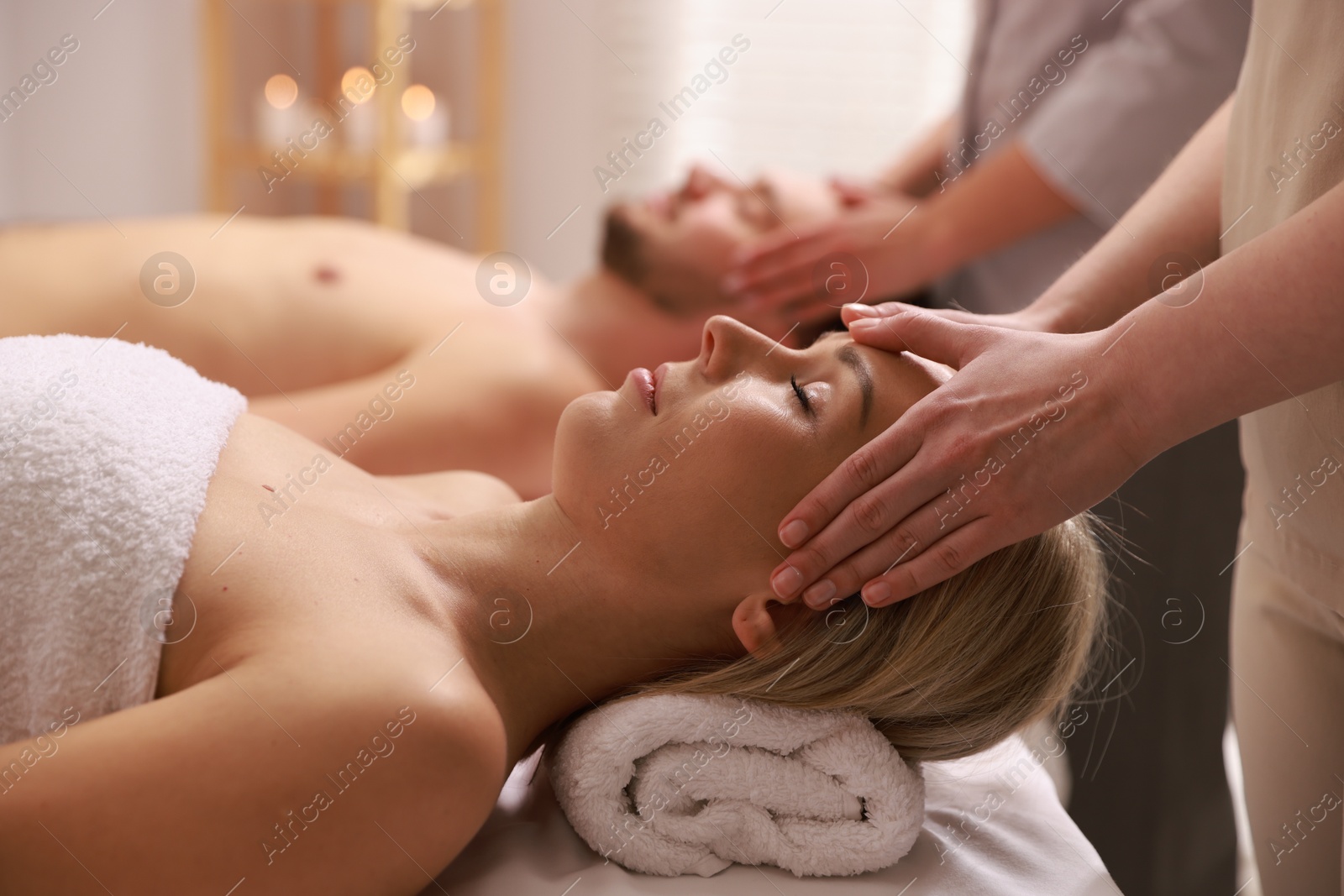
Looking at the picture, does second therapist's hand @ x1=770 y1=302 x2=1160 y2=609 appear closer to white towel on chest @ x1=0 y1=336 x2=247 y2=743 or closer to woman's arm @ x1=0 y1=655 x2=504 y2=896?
woman's arm @ x1=0 y1=655 x2=504 y2=896

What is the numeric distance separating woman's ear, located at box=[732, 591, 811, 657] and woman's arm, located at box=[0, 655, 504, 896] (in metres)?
0.29

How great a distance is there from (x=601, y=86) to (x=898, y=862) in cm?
278

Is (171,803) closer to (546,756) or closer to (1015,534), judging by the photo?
(546,756)

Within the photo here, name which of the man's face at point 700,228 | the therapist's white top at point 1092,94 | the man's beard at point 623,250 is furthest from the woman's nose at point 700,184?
the therapist's white top at point 1092,94

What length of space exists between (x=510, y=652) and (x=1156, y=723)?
3.62ft

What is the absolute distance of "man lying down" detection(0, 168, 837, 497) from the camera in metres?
1.68

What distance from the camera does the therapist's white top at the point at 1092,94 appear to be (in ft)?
5.36

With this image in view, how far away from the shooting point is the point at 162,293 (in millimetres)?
1842

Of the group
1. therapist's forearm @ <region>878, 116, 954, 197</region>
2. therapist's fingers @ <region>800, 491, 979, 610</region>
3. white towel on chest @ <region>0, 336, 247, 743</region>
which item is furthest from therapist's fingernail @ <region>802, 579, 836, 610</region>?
therapist's forearm @ <region>878, 116, 954, 197</region>

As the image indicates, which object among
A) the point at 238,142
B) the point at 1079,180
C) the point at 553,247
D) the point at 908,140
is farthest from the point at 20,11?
the point at 1079,180

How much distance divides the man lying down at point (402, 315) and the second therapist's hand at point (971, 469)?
0.86m
